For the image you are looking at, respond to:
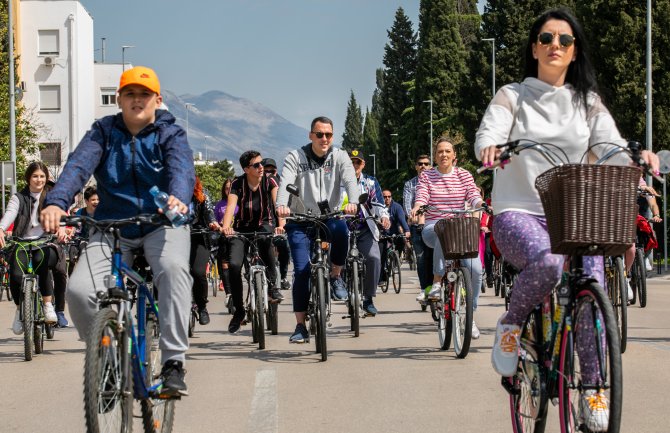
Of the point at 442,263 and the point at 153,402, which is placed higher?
the point at 442,263

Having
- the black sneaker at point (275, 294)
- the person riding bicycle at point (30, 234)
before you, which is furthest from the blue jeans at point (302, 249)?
the person riding bicycle at point (30, 234)

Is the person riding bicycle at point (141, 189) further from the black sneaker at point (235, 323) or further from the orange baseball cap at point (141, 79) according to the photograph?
the black sneaker at point (235, 323)

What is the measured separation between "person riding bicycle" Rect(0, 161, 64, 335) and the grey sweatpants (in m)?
5.39

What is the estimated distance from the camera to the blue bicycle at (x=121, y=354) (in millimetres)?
4801

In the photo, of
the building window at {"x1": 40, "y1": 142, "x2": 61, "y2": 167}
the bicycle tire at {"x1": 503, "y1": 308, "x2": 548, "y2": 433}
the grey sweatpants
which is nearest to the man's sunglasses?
the bicycle tire at {"x1": 503, "y1": 308, "x2": 548, "y2": 433}

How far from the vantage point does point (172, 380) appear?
18.0ft

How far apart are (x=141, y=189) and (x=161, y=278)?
47 centimetres

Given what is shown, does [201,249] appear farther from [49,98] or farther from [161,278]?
[49,98]

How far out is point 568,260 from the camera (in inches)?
197

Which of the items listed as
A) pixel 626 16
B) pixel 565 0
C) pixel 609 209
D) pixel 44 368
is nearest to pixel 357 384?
pixel 44 368

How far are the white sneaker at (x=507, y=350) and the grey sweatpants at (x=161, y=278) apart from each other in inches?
56.7

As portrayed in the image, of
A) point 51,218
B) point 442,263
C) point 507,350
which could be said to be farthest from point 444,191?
point 51,218

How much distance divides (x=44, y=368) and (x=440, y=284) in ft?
11.3

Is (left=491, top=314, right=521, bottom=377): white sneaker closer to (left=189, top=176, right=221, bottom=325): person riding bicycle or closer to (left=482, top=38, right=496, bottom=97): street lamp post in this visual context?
(left=189, top=176, right=221, bottom=325): person riding bicycle
